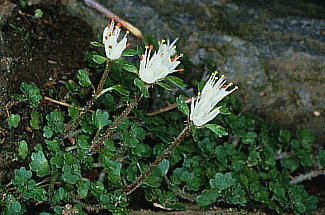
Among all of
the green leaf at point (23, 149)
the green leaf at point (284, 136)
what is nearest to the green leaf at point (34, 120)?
the green leaf at point (23, 149)

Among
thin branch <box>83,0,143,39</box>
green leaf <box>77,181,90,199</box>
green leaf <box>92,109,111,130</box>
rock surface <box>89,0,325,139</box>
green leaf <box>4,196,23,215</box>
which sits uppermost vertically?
rock surface <box>89,0,325,139</box>

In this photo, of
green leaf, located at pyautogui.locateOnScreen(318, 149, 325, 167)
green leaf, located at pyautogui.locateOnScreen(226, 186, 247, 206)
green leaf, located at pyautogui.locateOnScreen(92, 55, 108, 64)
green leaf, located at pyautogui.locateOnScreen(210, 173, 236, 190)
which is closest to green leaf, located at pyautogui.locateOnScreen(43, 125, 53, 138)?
green leaf, located at pyautogui.locateOnScreen(92, 55, 108, 64)

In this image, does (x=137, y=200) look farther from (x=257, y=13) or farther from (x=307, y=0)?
(x=307, y=0)

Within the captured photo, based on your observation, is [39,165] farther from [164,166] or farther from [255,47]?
[255,47]

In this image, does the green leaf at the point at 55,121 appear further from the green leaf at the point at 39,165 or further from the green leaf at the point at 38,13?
the green leaf at the point at 38,13

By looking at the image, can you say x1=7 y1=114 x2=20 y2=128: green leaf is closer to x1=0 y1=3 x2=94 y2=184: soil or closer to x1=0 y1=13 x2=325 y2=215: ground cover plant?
x1=0 y1=13 x2=325 y2=215: ground cover plant
